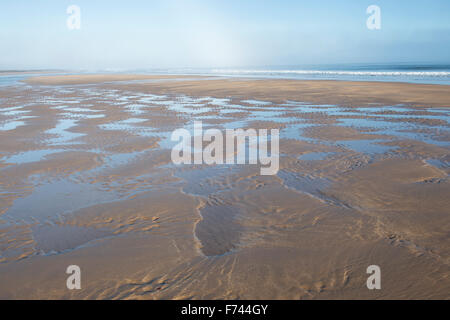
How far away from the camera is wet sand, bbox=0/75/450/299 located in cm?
332

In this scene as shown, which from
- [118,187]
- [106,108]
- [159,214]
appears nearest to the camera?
[159,214]

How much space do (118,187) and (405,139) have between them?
26.3ft

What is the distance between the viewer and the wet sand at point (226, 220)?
10.9 feet

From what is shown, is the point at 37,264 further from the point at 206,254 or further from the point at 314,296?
the point at 314,296

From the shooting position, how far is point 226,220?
15.5 feet

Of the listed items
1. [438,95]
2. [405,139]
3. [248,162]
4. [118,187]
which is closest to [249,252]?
[118,187]

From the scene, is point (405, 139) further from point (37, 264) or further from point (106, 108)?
point (106, 108)

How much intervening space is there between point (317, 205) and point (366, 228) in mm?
926

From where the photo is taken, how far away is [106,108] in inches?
652

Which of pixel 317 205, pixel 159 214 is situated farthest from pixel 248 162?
pixel 159 214
